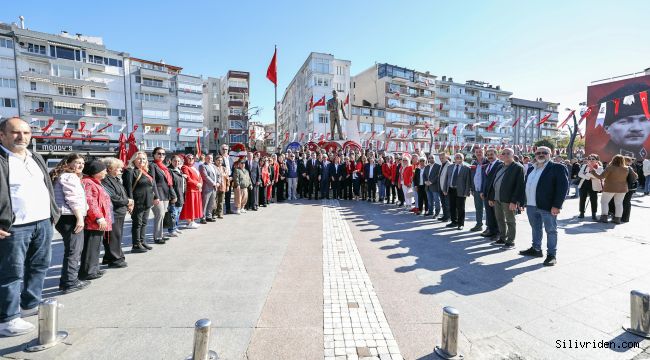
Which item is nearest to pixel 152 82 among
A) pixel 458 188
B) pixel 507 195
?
pixel 458 188

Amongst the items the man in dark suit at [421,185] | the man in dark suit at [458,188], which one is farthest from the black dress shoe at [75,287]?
the man in dark suit at [421,185]

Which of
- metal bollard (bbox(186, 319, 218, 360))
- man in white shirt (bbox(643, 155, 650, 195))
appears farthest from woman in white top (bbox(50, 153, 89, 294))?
man in white shirt (bbox(643, 155, 650, 195))

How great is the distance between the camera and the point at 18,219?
3.13m

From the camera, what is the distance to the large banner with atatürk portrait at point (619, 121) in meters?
24.4

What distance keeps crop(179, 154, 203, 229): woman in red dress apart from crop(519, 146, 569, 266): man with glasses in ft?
24.9

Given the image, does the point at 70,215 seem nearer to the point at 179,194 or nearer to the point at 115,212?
the point at 115,212

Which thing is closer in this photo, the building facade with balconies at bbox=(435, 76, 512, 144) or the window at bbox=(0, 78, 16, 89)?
the window at bbox=(0, 78, 16, 89)

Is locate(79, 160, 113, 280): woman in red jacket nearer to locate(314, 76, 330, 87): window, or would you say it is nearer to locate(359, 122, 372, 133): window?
locate(314, 76, 330, 87): window

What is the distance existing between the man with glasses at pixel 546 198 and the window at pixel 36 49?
2069 inches

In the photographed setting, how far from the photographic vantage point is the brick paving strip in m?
2.89

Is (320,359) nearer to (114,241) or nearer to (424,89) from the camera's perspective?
(114,241)

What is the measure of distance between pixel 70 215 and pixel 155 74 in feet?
165

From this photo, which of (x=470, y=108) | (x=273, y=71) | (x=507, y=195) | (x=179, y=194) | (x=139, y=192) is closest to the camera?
(x=139, y=192)

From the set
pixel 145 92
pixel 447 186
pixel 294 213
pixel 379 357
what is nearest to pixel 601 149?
pixel 447 186
